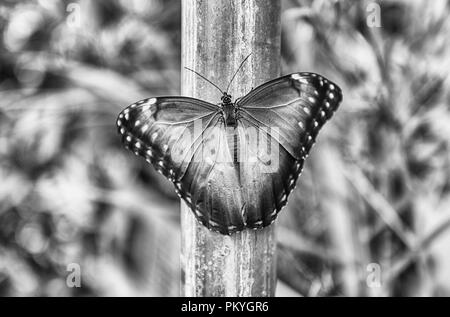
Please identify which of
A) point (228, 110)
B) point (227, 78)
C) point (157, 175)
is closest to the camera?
point (227, 78)

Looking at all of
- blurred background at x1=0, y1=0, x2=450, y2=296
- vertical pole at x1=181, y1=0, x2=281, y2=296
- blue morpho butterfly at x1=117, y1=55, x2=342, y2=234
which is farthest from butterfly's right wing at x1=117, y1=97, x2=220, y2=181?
blurred background at x1=0, y1=0, x2=450, y2=296

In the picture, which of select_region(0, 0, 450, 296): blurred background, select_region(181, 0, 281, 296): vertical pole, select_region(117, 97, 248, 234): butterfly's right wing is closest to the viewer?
select_region(181, 0, 281, 296): vertical pole

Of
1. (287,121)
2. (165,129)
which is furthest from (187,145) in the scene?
(287,121)

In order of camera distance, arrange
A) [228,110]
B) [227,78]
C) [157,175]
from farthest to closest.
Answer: [157,175] < [228,110] < [227,78]

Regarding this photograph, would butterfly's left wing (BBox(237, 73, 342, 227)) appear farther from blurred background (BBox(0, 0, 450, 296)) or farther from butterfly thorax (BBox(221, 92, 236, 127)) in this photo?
blurred background (BBox(0, 0, 450, 296))

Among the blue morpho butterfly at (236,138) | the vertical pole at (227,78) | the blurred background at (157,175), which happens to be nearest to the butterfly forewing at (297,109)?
the blue morpho butterfly at (236,138)

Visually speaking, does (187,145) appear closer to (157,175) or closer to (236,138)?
(236,138)

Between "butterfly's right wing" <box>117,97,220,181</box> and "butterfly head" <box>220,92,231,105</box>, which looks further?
"butterfly's right wing" <box>117,97,220,181</box>
